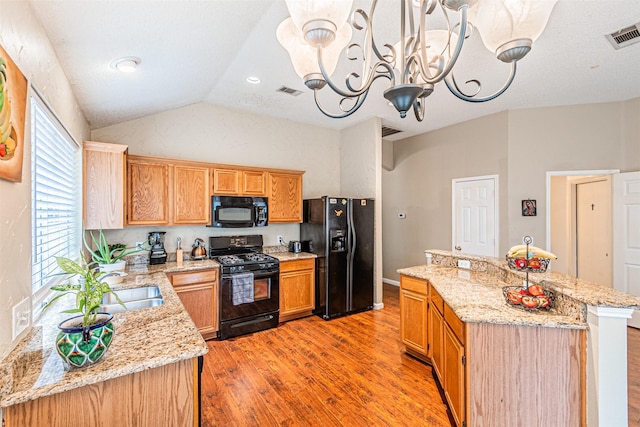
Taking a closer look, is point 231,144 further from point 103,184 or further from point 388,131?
point 388,131

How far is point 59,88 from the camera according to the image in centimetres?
195

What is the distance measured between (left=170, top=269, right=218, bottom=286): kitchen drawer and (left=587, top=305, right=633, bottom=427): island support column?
330 cm

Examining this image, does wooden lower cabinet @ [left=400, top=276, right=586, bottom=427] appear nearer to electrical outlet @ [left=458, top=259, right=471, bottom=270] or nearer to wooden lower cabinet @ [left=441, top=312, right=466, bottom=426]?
wooden lower cabinet @ [left=441, top=312, right=466, bottom=426]

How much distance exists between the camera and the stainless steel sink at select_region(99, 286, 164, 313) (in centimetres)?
228

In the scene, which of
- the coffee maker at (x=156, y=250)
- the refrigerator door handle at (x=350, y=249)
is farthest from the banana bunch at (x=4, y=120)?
the refrigerator door handle at (x=350, y=249)

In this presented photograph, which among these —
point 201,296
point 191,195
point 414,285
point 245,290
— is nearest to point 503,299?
point 414,285

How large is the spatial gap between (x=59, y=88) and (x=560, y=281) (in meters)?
3.58

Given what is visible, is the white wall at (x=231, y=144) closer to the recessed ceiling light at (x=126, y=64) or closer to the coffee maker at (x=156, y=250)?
the coffee maker at (x=156, y=250)

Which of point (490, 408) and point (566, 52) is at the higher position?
point (566, 52)

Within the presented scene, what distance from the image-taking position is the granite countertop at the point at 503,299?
1.68m

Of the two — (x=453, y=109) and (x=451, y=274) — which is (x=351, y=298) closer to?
(x=451, y=274)

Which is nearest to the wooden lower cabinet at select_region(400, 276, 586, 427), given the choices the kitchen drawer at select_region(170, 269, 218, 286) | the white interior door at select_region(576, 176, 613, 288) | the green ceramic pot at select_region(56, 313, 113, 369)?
the green ceramic pot at select_region(56, 313, 113, 369)

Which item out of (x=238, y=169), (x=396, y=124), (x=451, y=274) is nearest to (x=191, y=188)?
(x=238, y=169)

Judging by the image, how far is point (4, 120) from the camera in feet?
3.62
